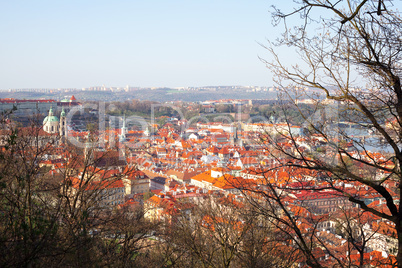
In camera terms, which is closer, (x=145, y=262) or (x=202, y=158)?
(x=145, y=262)

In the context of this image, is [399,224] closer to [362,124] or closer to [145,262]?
[362,124]

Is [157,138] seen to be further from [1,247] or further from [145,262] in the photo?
[1,247]

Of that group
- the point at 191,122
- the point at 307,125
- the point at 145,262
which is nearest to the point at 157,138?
the point at 191,122

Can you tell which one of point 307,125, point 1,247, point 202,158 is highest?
point 307,125

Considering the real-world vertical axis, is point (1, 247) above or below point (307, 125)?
below

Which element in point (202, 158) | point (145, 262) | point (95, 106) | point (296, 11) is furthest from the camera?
point (95, 106)

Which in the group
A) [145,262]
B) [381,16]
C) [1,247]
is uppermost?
[381,16]

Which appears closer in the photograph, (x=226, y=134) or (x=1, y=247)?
(x=1, y=247)

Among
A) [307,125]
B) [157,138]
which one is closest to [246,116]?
[157,138]

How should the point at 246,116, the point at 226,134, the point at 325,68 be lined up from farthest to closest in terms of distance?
the point at 246,116, the point at 226,134, the point at 325,68
